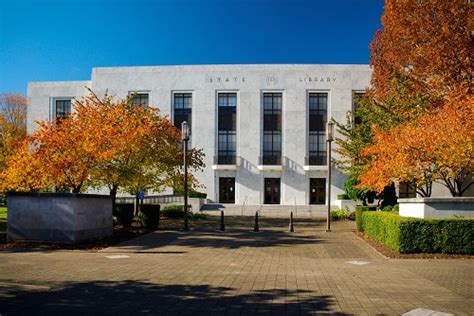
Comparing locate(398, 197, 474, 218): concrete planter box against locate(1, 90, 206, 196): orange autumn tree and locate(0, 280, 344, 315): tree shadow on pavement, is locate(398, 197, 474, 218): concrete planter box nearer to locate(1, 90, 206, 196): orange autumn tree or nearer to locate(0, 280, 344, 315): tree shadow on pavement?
locate(0, 280, 344, 315): tree shadow on pavement

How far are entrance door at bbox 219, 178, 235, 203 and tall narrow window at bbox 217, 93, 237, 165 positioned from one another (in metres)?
2.55

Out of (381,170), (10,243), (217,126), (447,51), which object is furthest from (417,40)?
(10,243)

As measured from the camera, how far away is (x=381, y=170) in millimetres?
17453

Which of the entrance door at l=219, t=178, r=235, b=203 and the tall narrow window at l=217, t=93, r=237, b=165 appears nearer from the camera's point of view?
the entrance door at l=219, t=178, r=235, b=203

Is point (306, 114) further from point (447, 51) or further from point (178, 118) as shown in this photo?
point (447, 51)

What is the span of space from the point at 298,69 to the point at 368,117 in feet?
57.7

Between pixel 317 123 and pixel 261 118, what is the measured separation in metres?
5.50

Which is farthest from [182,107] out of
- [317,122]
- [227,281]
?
[227,281]

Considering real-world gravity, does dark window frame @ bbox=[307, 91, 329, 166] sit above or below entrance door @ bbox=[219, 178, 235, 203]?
above

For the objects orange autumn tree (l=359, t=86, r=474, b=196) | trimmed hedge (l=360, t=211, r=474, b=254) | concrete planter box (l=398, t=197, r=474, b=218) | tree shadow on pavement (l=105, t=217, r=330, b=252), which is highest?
orange autumn tree (l=359, t=86, r=474, b=196)

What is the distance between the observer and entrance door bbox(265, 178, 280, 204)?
42.2 metres

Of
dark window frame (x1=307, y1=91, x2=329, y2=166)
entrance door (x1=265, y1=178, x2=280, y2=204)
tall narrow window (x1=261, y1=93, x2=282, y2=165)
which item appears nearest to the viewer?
entrance door (x1=265, y1=178, x2=280, y2=204)

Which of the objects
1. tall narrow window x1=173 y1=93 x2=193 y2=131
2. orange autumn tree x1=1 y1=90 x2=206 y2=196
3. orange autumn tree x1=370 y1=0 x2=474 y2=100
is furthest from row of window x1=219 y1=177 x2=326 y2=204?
orange autumn tree x1=1 y1=90 x2=206 y2=196

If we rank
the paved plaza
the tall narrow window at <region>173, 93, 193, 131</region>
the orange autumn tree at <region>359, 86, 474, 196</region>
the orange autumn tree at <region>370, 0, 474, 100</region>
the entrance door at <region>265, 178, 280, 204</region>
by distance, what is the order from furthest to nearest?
the tall narrow window at <region>173, 93, 193, 131</region> < the entrance door at <region>265, 178, 280, 204</region> < the orange autumn tree at <region>370, 0, 474, 100</region> < the orange autumn tree at <region>359, 86, 474, 196</region> < the paved plaza
